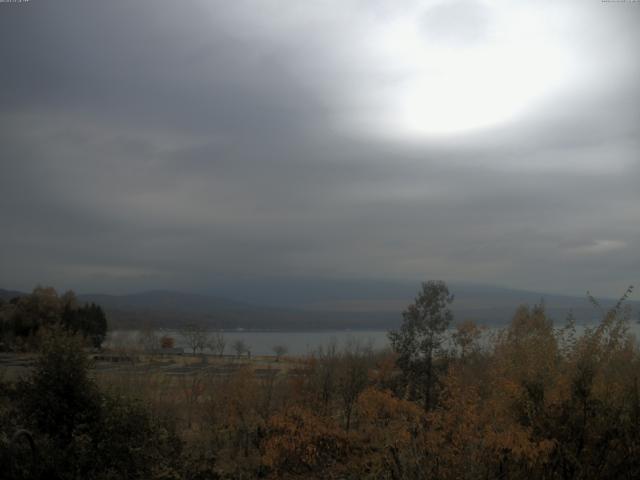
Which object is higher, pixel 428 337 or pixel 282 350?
pixel 428 337

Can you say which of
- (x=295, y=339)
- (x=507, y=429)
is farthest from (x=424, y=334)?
(x=295, y=339)

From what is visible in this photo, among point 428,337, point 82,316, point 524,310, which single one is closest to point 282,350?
point 82,316

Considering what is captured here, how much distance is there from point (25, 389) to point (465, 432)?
990cm

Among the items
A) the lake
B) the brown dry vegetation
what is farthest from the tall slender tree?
the brown dry vegetation

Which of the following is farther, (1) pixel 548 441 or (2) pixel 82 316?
(2) pixel 82 316

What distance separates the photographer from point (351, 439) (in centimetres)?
1648

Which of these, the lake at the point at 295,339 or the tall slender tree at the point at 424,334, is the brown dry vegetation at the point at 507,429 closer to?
the lake at the point at 295,339

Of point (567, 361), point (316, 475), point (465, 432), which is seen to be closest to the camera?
point (465, 432)

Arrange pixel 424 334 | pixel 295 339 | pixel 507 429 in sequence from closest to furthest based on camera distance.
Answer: pixel 507 429 < pixel 424 334 < pixel 295 339

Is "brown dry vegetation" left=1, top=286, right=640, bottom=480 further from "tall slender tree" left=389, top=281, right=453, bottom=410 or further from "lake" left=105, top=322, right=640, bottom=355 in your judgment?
"tall slender tree" left=389, top=281, right=453, bottom=410

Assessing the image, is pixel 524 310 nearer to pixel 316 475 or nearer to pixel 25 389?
pixel 316 475

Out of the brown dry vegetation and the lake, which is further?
the lake

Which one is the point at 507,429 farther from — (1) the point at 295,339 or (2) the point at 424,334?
(1) the point at 295,339

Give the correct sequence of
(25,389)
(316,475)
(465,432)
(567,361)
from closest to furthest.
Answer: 1. (465,432)
2. (567,361)
3. (25,389)
4. (316,475)
